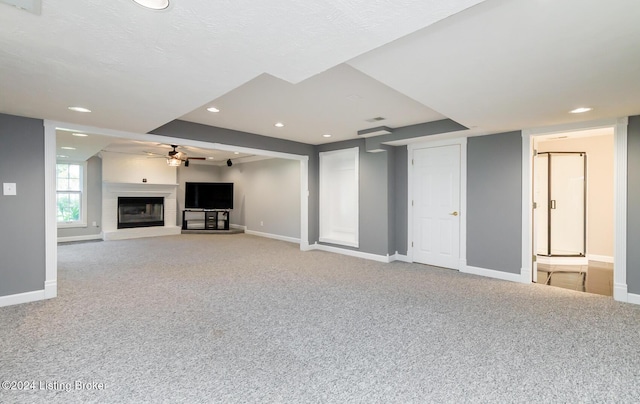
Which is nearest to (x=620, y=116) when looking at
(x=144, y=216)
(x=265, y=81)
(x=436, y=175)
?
(x=436, y=175)

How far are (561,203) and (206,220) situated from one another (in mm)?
9481

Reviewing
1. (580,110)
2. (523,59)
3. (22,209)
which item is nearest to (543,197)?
(580,110)

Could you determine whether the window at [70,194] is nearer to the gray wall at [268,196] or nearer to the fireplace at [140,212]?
the fireplace at [140,212]

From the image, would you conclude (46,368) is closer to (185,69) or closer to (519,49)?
(185,69)

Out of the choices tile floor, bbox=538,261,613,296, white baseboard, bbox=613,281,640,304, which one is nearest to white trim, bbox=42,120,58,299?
tile floor, bbox=538,261,613,296

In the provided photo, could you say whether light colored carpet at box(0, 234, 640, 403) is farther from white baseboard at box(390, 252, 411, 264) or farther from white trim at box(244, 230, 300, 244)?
white trim at box(244, 230, 300, 244)

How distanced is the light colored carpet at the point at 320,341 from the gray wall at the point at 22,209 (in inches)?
16.1

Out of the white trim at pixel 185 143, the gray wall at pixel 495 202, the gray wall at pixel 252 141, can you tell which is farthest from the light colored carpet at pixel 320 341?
the gray wall at pixel 252 141

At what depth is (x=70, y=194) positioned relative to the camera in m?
8.25

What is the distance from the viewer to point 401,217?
5.93 meters

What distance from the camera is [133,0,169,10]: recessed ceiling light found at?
1.38 m

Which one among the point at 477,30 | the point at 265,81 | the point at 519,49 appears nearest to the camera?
the point at 477,30

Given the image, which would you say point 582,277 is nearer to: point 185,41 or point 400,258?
point 400,258

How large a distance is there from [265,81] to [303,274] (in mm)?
2936
